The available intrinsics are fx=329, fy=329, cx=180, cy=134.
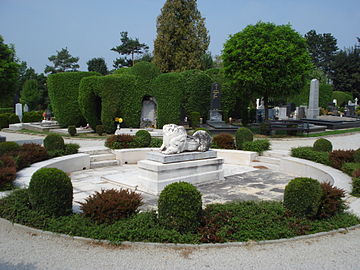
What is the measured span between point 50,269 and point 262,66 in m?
21.3

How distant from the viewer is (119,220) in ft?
21.1

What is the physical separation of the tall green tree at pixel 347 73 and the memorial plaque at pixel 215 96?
48875mm

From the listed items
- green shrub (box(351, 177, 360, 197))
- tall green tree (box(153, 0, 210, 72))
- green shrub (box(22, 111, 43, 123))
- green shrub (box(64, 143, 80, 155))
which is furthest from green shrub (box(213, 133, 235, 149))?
tall green tree (box(153, 0, 210, 72))

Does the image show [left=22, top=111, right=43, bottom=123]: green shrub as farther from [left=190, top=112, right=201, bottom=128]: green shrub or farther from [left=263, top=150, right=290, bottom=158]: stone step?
[left=263, top=150, right=290, bottom=158]: stone step

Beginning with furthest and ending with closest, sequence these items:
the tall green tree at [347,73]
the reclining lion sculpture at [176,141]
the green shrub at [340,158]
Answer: the tall green tree at [347,73] → the green shrub at [340,158] → the reclining lion sculpture at [176,141]

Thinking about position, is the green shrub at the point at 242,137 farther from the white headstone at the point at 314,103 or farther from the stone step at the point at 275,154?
the white headstone at the point at 314,103

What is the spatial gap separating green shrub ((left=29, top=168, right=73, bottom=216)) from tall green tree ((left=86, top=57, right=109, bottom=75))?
235 ft

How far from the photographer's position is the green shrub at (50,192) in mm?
6523

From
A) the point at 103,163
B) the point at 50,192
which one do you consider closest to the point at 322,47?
the point at 103,163

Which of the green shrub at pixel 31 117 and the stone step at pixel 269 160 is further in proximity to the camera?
the green shrub at pixel 31 117

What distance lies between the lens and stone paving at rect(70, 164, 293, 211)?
9312mm

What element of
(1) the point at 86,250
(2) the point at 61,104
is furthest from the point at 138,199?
(2) the point at 61,104

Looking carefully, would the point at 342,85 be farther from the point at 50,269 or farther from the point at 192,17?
the point at 50,269

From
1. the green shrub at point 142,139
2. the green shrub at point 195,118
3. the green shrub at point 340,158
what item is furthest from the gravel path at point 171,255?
the green shrub at point 195,118
